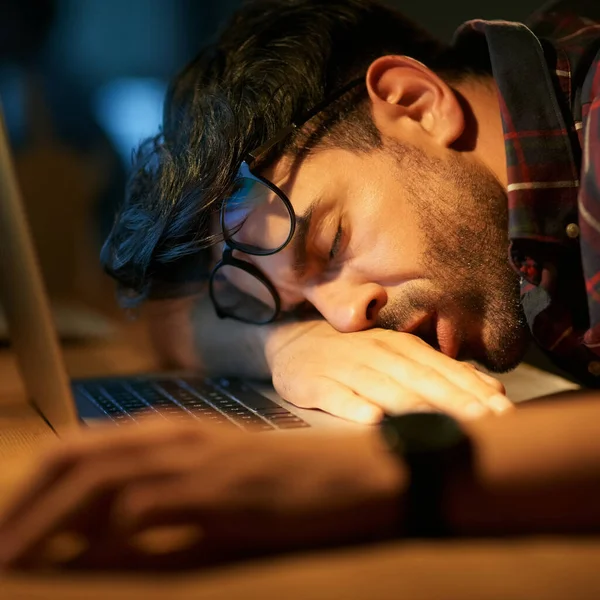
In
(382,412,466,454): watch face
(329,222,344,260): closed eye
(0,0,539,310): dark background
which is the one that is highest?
(382,412,466,454): watch face

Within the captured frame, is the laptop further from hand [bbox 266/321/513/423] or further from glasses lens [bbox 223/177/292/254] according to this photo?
glasses lens [bbox 223/177/292/254]

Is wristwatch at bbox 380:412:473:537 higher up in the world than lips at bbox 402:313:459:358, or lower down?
higher up

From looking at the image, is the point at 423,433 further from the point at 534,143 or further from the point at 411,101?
the point at 411,101

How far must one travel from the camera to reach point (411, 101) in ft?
3.57

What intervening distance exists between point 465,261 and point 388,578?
0.55 meters

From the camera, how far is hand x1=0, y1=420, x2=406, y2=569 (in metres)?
0.52

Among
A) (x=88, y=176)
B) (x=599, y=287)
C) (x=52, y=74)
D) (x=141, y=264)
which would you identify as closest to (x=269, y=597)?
(x=599, y=287)

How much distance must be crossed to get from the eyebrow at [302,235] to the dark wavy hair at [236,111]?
87 mm

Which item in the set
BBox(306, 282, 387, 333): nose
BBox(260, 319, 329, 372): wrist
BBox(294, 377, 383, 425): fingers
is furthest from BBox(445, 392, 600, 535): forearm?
BBox(260, 319, 329, 372): wrist

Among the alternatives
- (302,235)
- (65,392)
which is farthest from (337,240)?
(65,392)

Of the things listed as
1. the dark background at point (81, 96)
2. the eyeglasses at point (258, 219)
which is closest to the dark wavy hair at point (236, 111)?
the eyeglasses at point (258, 219)

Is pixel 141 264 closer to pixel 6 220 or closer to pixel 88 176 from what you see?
pixel 6 220

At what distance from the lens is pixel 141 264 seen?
1.07m

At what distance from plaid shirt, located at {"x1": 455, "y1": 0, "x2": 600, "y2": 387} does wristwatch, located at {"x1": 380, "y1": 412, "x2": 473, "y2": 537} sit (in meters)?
0.41
